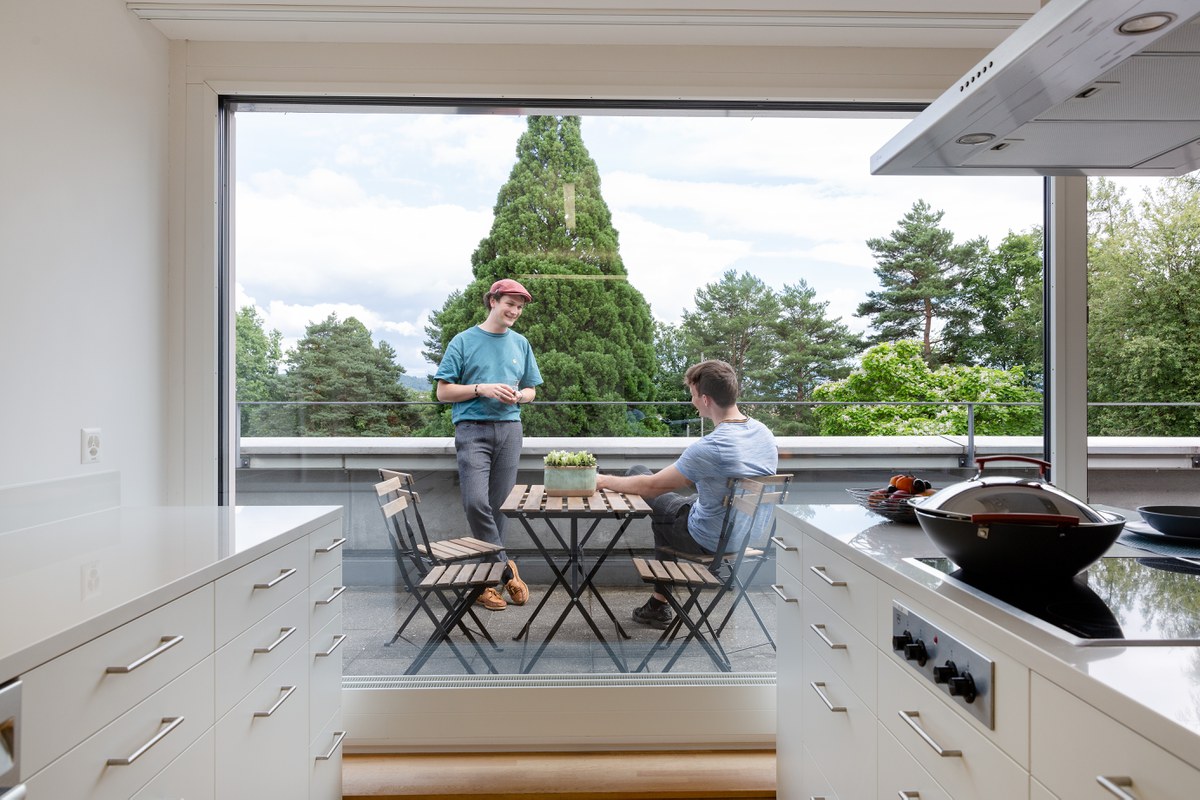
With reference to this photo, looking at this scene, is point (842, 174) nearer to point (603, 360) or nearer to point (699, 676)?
point (603, 360)

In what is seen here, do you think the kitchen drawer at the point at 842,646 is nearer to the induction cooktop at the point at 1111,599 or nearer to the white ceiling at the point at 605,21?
the induction cooktop at the point at 1111,599

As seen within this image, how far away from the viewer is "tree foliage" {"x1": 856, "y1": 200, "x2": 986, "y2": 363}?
2732 millimetres

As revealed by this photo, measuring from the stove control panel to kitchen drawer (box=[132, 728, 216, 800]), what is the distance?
A: 4.04 feet

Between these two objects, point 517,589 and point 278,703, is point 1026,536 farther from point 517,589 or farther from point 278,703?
point 517,589

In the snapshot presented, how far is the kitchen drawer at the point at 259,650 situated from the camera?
1.53 m

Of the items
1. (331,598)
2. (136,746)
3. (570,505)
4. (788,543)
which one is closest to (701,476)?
(570,505)

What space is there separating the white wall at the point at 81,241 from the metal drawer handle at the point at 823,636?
1.90 m

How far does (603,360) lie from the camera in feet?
8.88

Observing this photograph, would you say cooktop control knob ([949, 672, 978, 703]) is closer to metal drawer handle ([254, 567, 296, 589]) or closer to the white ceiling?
metal drawer handle ([254, 567, 296, 589])

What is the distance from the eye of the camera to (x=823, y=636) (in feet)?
5.85

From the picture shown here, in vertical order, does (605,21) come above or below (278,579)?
above

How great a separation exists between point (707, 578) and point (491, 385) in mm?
991

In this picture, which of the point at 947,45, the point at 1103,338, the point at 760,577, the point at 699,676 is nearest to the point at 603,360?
the point at 760,577

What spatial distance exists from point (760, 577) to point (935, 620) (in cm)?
151
